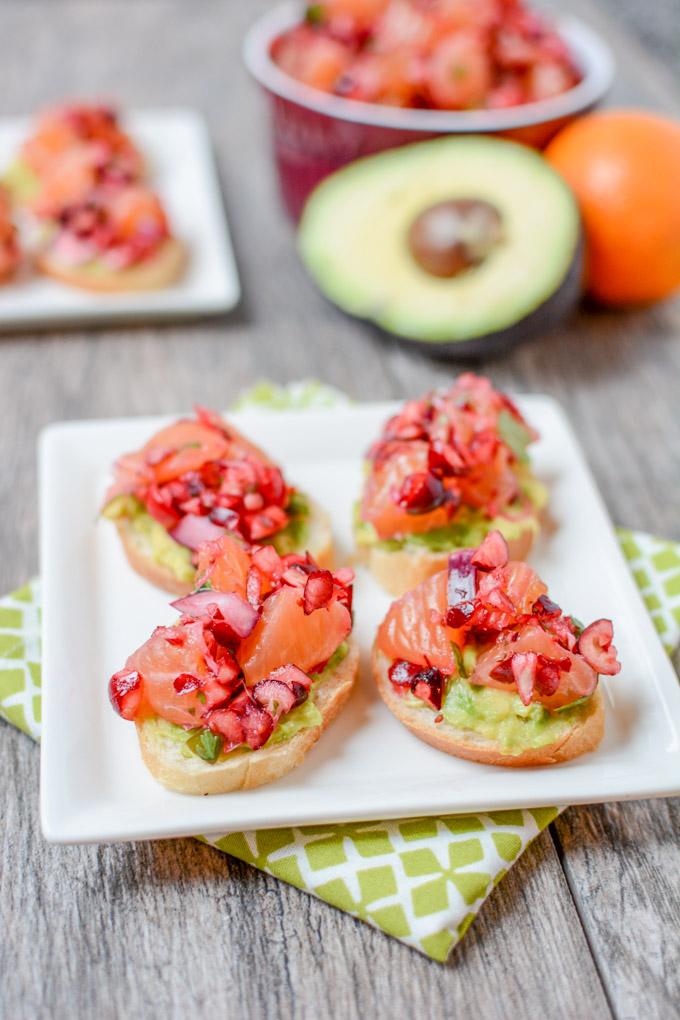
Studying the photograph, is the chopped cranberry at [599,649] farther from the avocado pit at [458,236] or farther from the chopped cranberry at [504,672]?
the avocado pit at [458,236]

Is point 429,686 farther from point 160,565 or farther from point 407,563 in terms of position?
point 160,565

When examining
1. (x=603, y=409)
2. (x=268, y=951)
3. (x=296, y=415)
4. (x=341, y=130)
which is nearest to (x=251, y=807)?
(x=268, y=951)

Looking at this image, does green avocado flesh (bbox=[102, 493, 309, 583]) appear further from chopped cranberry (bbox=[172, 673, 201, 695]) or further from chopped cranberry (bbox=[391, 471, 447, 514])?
chopped cranberry (bbox=[172, 673, 201, 695])

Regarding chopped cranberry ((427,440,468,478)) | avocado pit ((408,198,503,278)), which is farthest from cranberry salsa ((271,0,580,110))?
chopped cranberry ((427,440,468,478))

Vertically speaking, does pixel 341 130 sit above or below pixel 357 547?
above

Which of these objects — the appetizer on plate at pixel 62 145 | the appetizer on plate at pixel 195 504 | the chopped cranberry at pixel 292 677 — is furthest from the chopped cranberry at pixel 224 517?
the appetizer on plate at pixel 62 145

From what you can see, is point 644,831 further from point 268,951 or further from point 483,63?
point 483,63

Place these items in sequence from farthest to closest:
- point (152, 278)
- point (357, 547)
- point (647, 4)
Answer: point (647, 4) < point (152, 278) < point (357, 547)

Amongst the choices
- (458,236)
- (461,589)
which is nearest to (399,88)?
(458,236)
